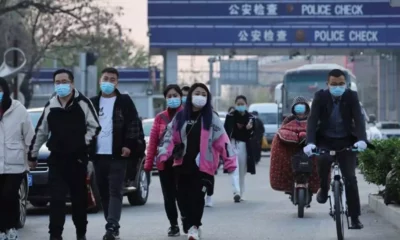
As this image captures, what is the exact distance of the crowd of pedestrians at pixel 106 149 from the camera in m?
11.6

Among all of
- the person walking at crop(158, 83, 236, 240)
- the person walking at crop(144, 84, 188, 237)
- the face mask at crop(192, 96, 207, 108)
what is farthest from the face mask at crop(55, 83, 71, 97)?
the person walking at crop(144, 84, 188, 237)

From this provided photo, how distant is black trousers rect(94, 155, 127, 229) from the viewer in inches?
491

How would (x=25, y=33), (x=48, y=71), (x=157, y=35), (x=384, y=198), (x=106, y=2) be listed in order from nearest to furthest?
(x=384, y=198), (x=106, y=2), (x=25, y=33), (x=157, y=35), (x=48, y=71)

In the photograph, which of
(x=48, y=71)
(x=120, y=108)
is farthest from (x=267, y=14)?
(x=120, y=108)

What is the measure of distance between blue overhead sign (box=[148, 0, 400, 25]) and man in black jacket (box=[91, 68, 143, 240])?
38247 mm

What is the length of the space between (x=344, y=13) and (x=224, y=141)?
39.3 metres

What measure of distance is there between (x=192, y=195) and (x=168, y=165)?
0.77 metres

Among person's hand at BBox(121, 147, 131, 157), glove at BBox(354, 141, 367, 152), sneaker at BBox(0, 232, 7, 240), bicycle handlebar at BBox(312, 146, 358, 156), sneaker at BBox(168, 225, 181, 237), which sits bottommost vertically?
sneaker at BBox(168, 225, 181, 237)

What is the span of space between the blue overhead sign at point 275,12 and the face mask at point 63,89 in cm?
3897

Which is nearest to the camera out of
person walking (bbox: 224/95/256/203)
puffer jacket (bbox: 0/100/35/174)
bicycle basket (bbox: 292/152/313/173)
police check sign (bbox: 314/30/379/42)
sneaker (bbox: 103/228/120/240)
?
puffer jacket (bbox: 0/100/35/174)

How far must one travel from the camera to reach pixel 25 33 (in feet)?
155

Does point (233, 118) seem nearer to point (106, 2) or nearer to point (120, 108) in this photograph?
point (120, 108)

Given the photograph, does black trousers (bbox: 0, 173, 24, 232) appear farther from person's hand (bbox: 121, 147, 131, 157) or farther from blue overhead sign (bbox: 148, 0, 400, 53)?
blue overhead sign (bbox: 148, 0, 400, 53)

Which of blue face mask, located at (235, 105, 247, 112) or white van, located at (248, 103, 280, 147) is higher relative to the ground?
blue face mask, located at (235, 105, 247, 112)
